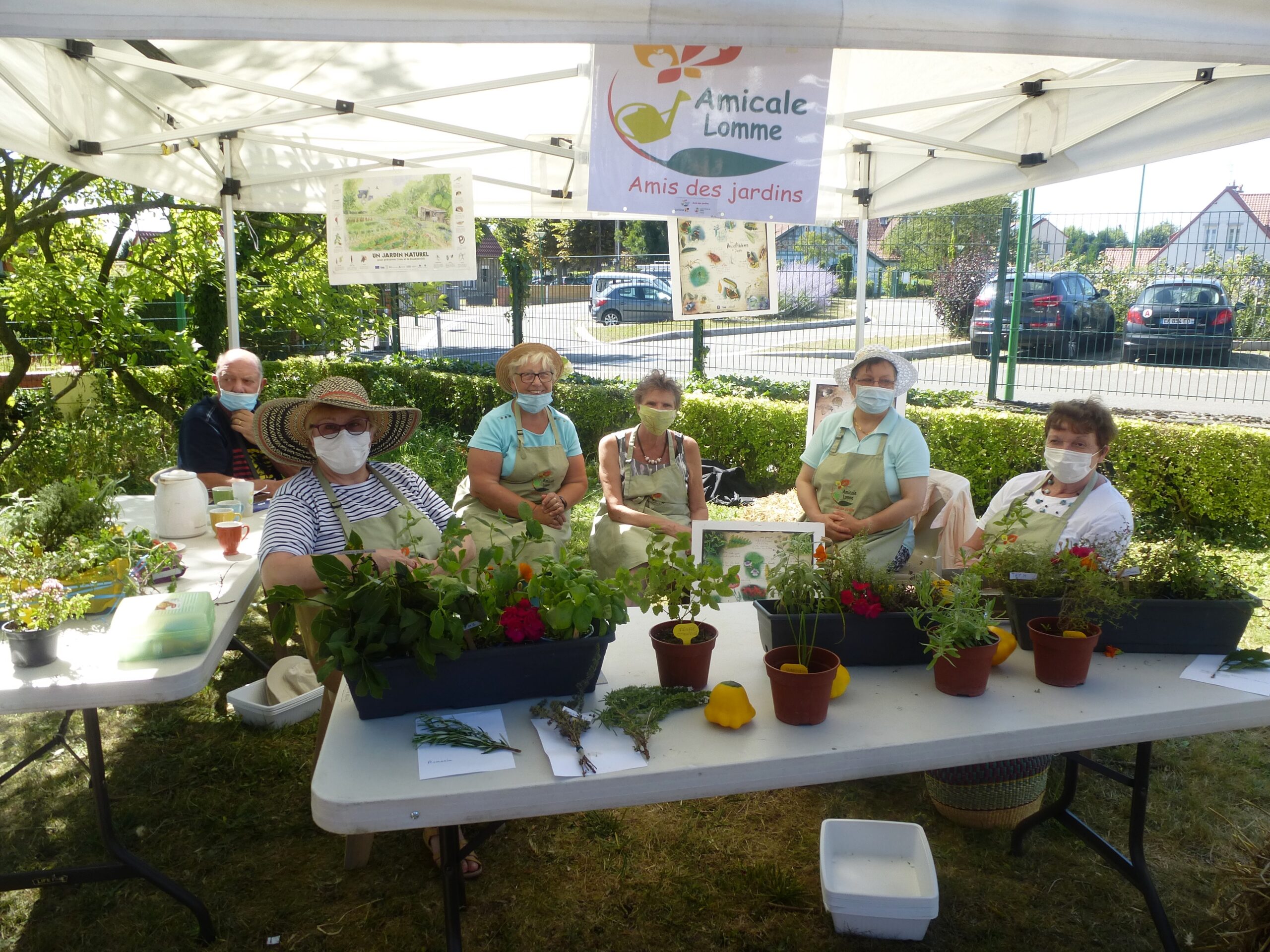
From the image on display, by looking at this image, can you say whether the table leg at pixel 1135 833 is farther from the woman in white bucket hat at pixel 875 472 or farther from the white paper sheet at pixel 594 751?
the white paper sheet at pixel 594 751

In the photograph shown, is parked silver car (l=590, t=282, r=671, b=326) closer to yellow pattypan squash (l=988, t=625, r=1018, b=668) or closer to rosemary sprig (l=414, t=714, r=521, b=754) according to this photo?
yellow pattypan squash (l=988, t=625, r=1018, b=668)

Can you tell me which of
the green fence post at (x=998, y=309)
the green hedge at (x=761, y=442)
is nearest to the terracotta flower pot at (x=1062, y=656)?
the green hedge at (x=761, y=442)

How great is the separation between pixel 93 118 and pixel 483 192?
2.57m

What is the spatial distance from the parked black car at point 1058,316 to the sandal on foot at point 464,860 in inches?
287

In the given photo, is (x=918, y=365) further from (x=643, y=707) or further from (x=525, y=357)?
(x=643, y=707)


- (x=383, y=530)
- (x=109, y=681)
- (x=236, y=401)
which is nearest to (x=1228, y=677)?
(x=383, y=530)

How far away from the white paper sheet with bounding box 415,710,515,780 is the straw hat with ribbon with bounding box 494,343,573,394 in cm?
238

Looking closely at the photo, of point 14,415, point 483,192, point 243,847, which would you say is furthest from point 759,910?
point 14,415

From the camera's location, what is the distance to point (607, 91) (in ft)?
8.19

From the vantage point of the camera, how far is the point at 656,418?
3.93 meters

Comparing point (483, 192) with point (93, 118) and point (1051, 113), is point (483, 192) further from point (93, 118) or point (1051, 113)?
point (1051, 113)

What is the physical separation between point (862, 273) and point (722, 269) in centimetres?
96

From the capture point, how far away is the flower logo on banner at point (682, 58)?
244cm

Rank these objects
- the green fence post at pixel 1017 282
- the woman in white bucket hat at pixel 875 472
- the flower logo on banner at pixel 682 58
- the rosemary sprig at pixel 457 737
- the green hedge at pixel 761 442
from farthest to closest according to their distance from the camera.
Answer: the green fence post at pixel 1017 282
the green hedge at pixel 761 442
the woman in white bucket hat at pixel 875 472
the flower logo on banner at pixel 682 58
the rosemary sprig at pixel 457 737
